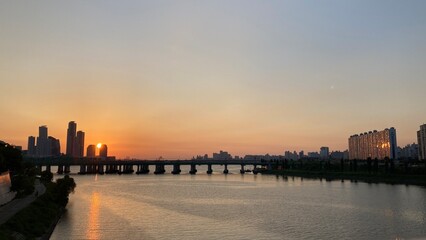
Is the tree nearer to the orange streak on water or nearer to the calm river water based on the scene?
the calm river water

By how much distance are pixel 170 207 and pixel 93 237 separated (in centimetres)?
2691

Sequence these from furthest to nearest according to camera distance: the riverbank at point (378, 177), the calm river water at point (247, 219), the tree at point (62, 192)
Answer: the riverbank at point (378, 177), the tree at point (62, 192), the calm river water at point (247, 219)

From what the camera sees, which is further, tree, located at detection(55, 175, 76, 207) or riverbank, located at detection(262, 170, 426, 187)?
riverbank, located at detection(262, 170, 426, 187)

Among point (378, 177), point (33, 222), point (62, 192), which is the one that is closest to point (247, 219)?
point (33, 222)

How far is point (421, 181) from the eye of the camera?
364 feet

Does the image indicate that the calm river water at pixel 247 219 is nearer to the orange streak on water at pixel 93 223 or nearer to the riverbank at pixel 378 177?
the orange streak on water at pixel 93 223

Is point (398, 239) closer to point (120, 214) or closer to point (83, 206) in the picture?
point (120, 214)

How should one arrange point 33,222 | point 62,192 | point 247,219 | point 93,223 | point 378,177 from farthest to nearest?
point 378,177 < point 62,192 < point 247,219 < point 93,223 < point 33,222

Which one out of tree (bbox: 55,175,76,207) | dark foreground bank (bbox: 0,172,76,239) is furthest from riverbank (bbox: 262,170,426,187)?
dark foreground bank (bbox: 0,172,76,239)

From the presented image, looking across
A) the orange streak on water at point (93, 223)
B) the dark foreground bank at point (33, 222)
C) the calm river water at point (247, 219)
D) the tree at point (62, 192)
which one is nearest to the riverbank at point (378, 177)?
the calm river water at point (247, 219)

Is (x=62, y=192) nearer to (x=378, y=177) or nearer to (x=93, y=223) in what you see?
(x=93, y=223)

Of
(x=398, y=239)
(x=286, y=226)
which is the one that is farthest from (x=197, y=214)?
(x=398, y=239)

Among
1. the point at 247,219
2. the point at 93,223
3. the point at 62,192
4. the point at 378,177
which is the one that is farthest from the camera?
the point at 378,177

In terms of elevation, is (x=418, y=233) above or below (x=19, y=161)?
below
